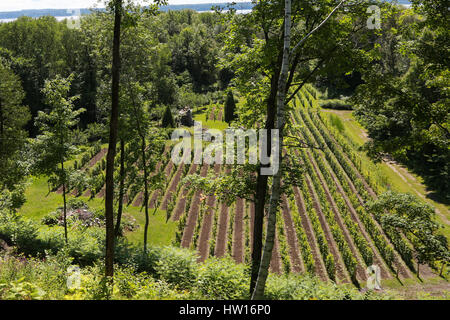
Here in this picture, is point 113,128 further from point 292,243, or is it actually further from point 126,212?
point 126,212

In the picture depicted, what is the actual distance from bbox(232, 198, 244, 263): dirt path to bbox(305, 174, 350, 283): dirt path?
5130 millimetres

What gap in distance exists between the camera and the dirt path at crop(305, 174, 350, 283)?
15642mm

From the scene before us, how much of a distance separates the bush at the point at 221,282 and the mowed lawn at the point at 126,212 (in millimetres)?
9087

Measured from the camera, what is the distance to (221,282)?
8.95 metres

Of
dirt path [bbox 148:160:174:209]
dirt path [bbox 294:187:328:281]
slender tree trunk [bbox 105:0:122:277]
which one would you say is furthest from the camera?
dirt path [bbox 148:160:174:209]

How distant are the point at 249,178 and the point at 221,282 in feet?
10.8

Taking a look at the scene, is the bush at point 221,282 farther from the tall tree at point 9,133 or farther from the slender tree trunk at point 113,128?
the tall tree at point 9,133

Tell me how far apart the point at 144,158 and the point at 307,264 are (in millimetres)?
10112

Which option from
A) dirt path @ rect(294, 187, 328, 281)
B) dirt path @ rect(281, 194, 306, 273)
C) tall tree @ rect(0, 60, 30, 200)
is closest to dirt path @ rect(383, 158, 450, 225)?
dirt path @ rect(294, 187, 328, 281)

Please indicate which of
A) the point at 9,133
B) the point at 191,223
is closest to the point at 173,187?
the point at 191,223

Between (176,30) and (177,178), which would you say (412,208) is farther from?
(176,30)

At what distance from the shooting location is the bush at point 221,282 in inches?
327

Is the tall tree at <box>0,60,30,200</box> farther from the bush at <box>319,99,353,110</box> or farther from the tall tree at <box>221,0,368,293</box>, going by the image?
the bush at <box>319,99,353,110</box>

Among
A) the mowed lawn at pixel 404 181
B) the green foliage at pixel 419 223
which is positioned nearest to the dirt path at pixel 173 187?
the green foliage at pixel 419 223
